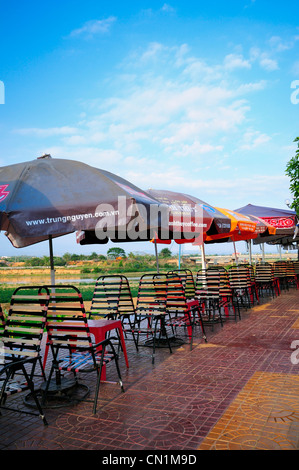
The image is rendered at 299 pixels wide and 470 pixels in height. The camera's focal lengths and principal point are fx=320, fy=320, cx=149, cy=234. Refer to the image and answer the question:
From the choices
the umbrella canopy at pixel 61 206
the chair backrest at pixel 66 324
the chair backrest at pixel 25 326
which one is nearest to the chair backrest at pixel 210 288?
the umbrella canopy at pixel 61 206

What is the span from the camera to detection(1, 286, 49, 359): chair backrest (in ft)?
10.1

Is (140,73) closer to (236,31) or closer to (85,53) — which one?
(85,53)

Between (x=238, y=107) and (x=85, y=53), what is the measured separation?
19.1 ft

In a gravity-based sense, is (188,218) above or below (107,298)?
above

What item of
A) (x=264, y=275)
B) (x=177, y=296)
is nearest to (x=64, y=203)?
(x=177, y=296)

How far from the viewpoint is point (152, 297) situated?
514 centimetres

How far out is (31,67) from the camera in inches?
370

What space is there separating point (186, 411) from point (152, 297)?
7.30 ft

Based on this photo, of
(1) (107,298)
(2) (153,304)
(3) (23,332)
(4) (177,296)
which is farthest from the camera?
(4) (177,296)

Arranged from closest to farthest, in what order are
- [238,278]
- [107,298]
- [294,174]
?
1. [107,298]
2. [238,278]
3. [294,174]

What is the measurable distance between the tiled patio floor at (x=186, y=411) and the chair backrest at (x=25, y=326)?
64 centimetres

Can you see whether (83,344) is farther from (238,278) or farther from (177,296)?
(238,278)

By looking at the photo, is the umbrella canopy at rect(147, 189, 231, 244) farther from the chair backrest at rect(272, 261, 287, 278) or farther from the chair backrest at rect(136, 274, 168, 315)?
the chair backrest at rect(272, 261, 287, 278)
